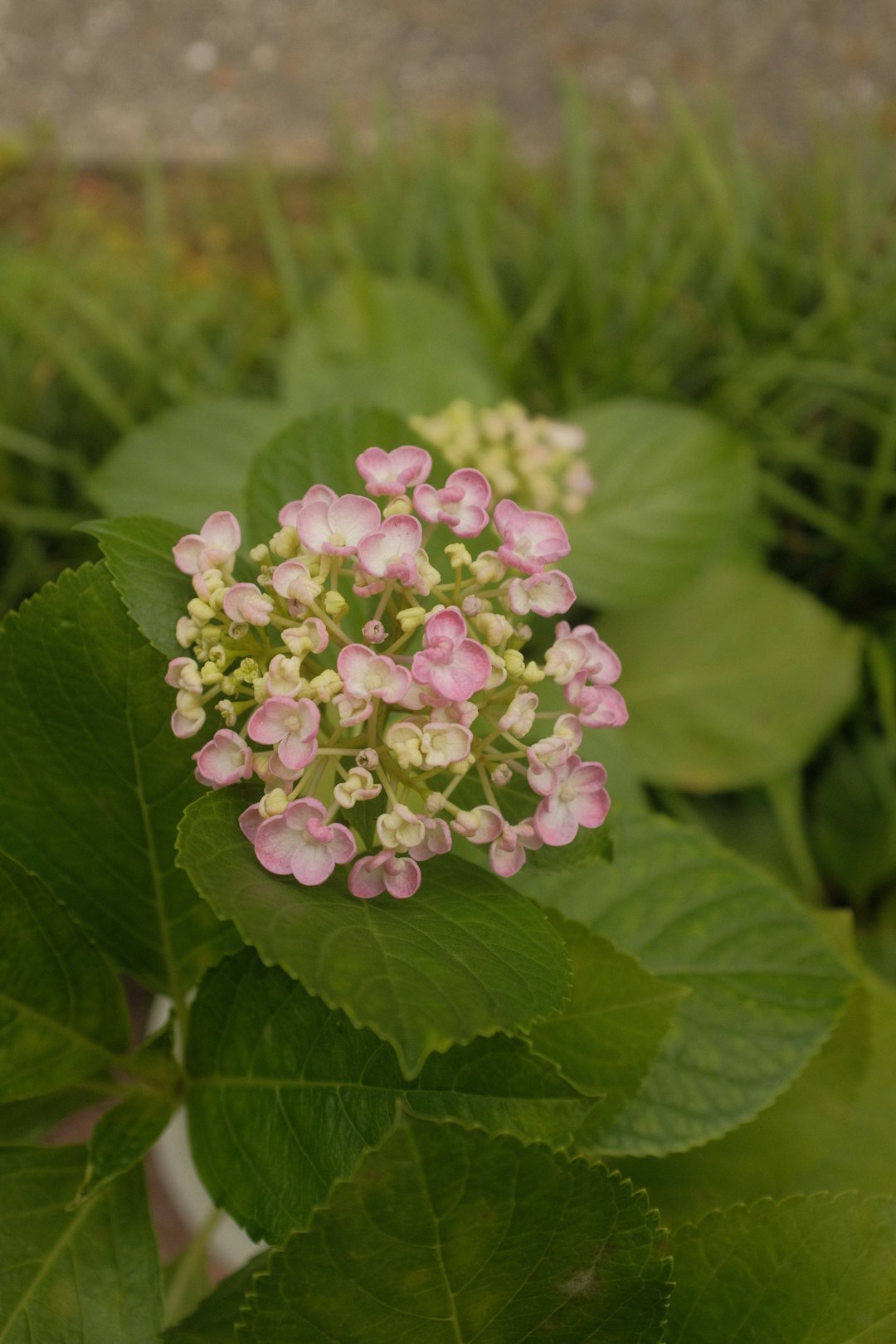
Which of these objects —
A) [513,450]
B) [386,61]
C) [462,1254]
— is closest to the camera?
[462,1254]

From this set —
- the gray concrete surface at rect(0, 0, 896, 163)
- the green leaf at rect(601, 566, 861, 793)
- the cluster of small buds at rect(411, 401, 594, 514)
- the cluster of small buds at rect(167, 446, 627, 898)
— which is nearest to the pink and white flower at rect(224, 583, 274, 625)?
the cluster of small buds at rect(167, 446, 627, 898)

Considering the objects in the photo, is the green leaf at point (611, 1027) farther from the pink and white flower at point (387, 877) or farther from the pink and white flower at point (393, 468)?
the pink and white flower at point (393, 468)

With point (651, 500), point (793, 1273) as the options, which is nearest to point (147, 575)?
point (793, 1273)

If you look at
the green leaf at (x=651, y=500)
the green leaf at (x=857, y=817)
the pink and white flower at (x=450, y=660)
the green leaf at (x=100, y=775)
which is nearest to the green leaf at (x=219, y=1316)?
the green leaf at (x=100, y=775)

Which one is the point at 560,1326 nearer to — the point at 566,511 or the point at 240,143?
the point at 566,511

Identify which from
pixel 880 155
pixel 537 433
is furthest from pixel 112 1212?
pixel 880 155

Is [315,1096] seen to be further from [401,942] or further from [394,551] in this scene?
[394,551]

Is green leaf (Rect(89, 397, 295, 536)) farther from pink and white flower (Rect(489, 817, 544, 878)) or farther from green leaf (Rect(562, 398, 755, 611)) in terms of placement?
pink and white flower (Rect(489, 817, 544, 878))

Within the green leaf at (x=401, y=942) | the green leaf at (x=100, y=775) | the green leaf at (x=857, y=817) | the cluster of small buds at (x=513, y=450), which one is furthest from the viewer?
the green leaf at (x=857, y=817)
